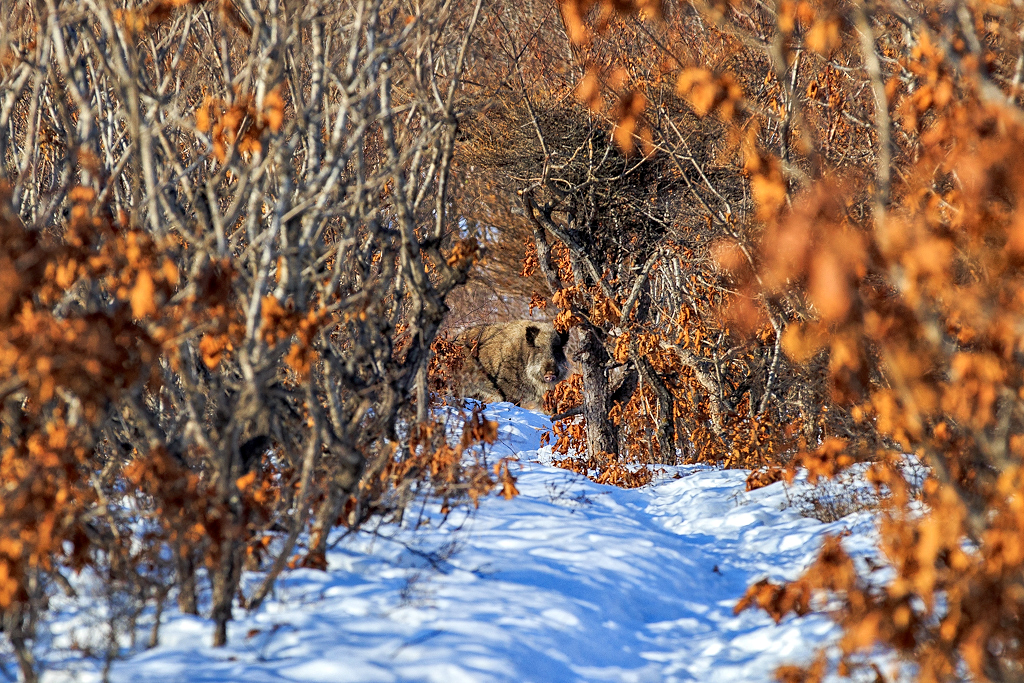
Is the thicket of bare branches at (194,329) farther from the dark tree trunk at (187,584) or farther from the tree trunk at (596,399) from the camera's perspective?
the tree trunk at (596,399)

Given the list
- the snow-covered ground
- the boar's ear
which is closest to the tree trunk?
the snow-covered ground

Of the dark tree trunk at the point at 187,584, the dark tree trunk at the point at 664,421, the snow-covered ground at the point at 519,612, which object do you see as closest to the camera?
the snow-covered ground at the point at 519,612

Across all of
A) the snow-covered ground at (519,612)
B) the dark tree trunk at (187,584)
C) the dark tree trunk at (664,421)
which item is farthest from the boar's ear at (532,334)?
the dark tree trunk at (187,584)

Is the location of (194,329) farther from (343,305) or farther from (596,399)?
(596,399)

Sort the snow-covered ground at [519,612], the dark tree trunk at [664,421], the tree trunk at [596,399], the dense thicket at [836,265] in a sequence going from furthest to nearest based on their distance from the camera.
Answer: the dark tree trunk at [664,421] → the tree trunk at [596,399] → the snow-covered ground at [519,612] → the dense thicket at [836,265]

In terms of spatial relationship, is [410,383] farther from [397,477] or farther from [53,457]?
[53,457]

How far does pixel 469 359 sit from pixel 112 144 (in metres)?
10.4

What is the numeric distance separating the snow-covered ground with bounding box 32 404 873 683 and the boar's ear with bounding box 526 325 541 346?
9.25 m

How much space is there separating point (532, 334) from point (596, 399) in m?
5.76

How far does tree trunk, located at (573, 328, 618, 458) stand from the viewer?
902cm

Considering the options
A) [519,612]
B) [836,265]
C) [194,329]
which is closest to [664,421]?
[519,612]

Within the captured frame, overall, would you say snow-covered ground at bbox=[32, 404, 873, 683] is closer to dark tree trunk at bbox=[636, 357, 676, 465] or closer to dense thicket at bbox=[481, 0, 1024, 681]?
dense thicket at bbox=[481, 0, 1024, 681]

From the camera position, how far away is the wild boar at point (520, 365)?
576 inches

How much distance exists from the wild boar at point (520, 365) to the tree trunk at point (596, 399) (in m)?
5.43
